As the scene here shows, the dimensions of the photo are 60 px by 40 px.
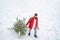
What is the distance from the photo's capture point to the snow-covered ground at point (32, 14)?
5100 millimetres

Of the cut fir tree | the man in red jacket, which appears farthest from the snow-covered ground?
the man in red jacket

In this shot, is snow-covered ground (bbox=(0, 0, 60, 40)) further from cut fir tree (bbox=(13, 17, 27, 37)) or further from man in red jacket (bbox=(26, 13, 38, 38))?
man in red jacket (bbox=(26, 13, 38, 38))

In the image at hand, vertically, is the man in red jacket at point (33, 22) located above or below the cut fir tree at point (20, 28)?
above

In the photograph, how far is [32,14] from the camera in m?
6.41

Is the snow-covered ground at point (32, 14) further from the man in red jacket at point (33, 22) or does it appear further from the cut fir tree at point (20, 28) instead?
the man in red jacket at point (33, 22)

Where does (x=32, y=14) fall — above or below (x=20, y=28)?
above

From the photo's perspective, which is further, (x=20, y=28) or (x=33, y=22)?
(x=20, y=28)

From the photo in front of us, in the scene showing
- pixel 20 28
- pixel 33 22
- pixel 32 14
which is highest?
pixel 32 14

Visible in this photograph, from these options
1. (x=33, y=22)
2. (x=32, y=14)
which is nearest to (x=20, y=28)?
(x=33, y=22)

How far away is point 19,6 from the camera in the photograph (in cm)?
702

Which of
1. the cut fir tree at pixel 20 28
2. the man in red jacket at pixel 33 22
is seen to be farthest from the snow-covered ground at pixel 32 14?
the man in red jacket at pixel 33 22

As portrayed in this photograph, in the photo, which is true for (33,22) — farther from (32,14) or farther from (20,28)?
(32,14)

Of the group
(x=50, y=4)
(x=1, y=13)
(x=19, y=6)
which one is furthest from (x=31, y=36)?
(x=50, y=4)

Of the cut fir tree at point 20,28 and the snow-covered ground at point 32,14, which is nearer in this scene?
the cut fir tree at point 20,28
